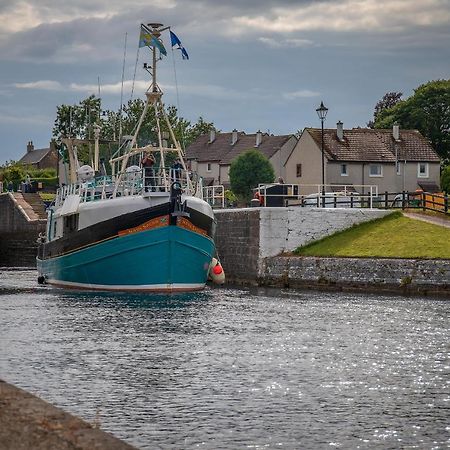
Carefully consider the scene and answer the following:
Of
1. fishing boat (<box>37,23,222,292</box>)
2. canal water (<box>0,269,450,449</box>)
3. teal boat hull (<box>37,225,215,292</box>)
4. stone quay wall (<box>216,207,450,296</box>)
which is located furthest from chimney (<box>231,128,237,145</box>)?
canal water (<box>0,269,450,449</box>)

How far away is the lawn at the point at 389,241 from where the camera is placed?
134 ft

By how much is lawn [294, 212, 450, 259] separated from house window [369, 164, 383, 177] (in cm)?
5527

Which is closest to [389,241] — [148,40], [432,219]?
[432,219]

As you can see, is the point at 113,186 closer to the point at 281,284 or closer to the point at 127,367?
the point at 281,284

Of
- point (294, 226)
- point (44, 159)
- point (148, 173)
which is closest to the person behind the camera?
point (148, 173)

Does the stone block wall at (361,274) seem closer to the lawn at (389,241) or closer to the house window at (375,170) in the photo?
the lawn at (389,241)

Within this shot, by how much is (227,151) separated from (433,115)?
2594 cm

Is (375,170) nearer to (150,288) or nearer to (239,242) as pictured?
(239,242)

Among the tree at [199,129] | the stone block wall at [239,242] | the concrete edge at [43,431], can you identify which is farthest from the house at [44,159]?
the concrete edge at [43,431]

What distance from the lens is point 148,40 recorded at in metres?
43.8

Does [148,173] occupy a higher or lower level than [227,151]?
lower

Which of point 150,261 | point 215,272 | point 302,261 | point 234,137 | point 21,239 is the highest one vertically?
point 234,137

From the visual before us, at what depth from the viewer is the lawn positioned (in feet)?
134

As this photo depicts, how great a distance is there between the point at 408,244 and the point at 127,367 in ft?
74.2
